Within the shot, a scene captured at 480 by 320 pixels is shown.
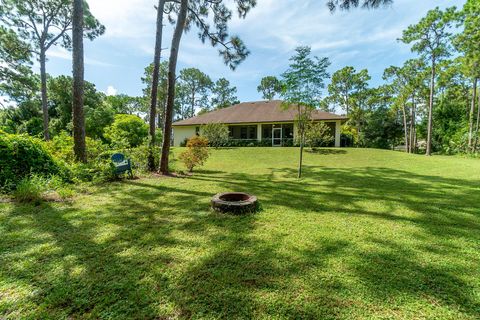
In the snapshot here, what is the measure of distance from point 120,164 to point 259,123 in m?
16.0

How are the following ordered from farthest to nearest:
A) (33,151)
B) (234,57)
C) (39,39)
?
(39,39) → (234,57) → (33,151)

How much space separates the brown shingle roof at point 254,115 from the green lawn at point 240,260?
16607mm

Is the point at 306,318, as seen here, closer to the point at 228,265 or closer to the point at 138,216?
the point at 228,265

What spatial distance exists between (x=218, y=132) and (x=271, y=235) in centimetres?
1625

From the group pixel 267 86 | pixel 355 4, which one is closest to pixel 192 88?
pixel 267 86

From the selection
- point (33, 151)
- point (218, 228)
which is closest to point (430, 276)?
point (218, 228)

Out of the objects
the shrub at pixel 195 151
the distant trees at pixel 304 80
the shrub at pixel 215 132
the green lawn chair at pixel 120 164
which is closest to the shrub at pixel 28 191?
the green lawn chair at pixel 120 164

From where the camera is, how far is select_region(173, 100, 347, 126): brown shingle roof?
20630mm

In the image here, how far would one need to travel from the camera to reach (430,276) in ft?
7.53

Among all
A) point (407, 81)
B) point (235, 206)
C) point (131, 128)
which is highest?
point (407, 81)

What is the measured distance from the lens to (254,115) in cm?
2294

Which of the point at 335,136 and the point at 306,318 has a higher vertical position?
the point at 335,136

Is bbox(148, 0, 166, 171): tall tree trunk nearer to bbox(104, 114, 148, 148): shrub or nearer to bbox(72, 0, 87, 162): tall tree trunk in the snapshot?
bbox(72, 0, 87, 162): tall tree trunk

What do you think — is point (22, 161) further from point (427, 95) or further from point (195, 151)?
point (427, 95)
